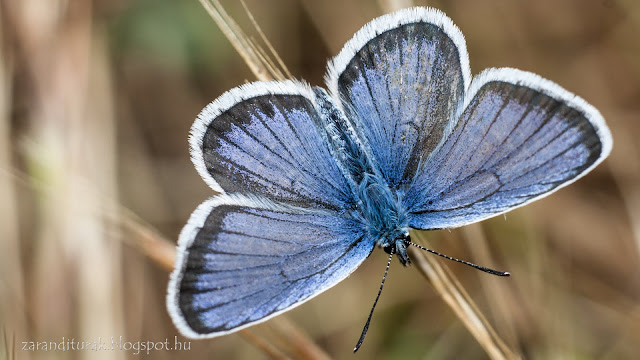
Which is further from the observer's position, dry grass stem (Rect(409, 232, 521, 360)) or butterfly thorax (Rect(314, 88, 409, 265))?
butterfly thorax (Rect(314, 88, 409, 265))

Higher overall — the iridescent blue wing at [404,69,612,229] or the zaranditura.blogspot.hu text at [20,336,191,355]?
the zaranditura.blogspot.hu text at [20,336,191,355]

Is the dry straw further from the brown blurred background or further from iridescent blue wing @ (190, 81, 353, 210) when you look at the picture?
iridescent blue wing @ (190, 81, 353, 210)

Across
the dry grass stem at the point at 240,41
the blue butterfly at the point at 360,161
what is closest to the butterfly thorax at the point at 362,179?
the blue butterfly at the point at 360,161

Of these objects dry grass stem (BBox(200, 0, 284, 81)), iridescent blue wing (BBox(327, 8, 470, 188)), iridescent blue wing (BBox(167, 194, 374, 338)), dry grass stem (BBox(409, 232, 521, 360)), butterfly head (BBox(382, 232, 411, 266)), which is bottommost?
dry grass stem (BBox(409, 232, 521, 360))

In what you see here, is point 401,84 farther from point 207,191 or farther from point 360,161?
point 207,191

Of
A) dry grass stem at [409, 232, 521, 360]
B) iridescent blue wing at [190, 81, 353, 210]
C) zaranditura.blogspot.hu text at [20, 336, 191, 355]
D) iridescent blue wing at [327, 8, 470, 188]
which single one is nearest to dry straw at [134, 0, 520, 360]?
dry grass stem at [409, 232, 521, 360]

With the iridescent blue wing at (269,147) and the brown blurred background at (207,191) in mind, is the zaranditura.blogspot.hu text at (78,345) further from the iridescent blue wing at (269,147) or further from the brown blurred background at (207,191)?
the iridescent blue wing at (269,147)

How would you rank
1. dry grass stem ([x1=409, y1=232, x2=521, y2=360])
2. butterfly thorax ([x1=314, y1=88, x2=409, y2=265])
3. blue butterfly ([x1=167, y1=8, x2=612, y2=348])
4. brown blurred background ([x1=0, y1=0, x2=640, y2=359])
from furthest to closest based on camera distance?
brown blurred background ([x1=0, y1=0, x2=640, y2=359])
butterfly thorax ([x1=314, y1=88, x2=409, y2=265])
blue butterfly ([x1=167, y1=8, x2=612, y2=348])
dry grass stem ([x1=409, y1=232, x2=521, y2=360])

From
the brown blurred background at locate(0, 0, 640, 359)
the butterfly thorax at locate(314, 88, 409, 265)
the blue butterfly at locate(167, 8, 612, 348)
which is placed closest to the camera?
the blue butterfly at locate(167, 8, 612, 348)
